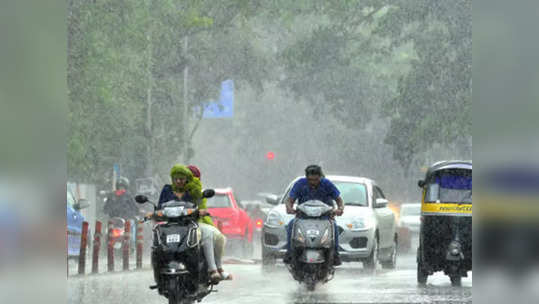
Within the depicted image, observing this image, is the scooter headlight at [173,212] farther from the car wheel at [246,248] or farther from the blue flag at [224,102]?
the blue flag at [224,102]

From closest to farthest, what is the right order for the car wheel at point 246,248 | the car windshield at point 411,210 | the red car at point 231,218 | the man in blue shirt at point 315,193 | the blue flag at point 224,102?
1. the man in blue shirt at point 315,193
2. the red car at point 231,218
3. the car wheel at point 246,248
4. the car windshield at point 411,210
5. the blue flag at point 224,102

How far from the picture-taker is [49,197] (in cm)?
1216

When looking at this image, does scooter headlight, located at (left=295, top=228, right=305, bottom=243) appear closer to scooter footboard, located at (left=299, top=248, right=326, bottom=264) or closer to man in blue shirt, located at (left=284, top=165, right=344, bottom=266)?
scooter footboard, located at (left=299, top=248, right=326, bottom=264)

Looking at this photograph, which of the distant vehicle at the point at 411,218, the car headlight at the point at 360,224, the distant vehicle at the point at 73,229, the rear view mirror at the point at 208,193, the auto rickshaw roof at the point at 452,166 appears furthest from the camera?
the distant vehicle at the point at 411,218

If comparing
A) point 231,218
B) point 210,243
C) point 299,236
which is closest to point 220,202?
point 231,218

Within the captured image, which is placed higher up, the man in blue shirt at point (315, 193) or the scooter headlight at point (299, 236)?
the man in blue shirt at point (315, 193)

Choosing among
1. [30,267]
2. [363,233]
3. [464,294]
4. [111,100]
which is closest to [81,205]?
[363,233]

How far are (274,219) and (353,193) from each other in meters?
2.16

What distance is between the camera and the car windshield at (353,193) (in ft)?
73.0

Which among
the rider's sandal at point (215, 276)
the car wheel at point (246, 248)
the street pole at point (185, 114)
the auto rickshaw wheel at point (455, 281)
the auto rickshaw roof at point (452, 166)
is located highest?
the street pole at point (185, 114)

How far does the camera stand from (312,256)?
16.2 meters

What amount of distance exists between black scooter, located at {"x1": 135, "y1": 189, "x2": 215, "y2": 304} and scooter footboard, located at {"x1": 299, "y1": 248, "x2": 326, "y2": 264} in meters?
3.52

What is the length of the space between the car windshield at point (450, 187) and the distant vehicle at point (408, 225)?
1781 centimetres

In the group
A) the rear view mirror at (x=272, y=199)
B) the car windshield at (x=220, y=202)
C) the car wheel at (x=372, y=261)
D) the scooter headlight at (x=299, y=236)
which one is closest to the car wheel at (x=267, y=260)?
the rear view mirror at (x=272, y=199)
